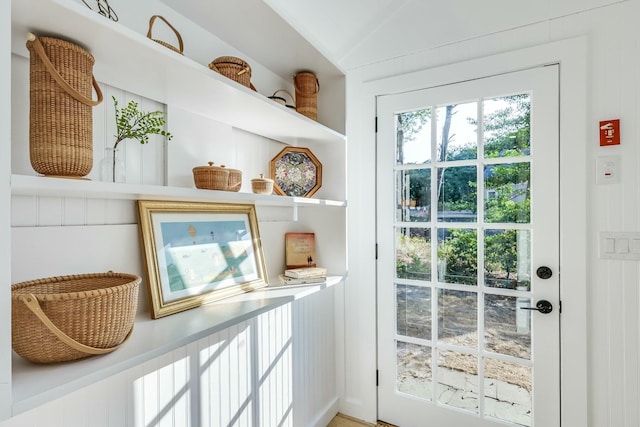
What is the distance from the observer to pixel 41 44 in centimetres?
72

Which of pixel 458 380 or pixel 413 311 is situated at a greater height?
pixel 413 311

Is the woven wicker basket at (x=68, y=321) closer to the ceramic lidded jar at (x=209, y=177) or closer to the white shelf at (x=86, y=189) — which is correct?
the white shelf at (x=86, y=189)

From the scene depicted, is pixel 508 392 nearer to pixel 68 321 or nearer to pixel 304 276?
pixel 304 276

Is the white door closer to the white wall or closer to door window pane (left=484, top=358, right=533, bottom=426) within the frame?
door window pane (left=484, top=358, right=533, bottom=426)

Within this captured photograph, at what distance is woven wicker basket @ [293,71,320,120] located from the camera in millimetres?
1640

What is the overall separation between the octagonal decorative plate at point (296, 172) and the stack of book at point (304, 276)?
0.37 meters

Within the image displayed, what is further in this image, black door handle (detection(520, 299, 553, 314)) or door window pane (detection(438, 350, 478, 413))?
door window pane (detection(438, 350, 478, 413))

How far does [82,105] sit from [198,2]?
0.66 meters

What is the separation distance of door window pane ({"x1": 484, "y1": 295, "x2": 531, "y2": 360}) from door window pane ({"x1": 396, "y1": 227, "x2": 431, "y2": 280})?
1.15ft

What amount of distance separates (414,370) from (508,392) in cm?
48

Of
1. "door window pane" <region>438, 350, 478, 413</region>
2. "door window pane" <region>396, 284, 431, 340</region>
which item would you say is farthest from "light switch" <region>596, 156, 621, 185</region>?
"door window pane" <region>438, 350, 478, 413</region>

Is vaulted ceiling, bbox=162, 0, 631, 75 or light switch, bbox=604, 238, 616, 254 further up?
vaulted ceiling, bbox=162, 0, 631, 75

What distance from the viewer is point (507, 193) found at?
177cm

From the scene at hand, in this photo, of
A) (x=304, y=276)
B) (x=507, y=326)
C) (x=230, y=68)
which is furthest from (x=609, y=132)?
(x=230, y=68)
